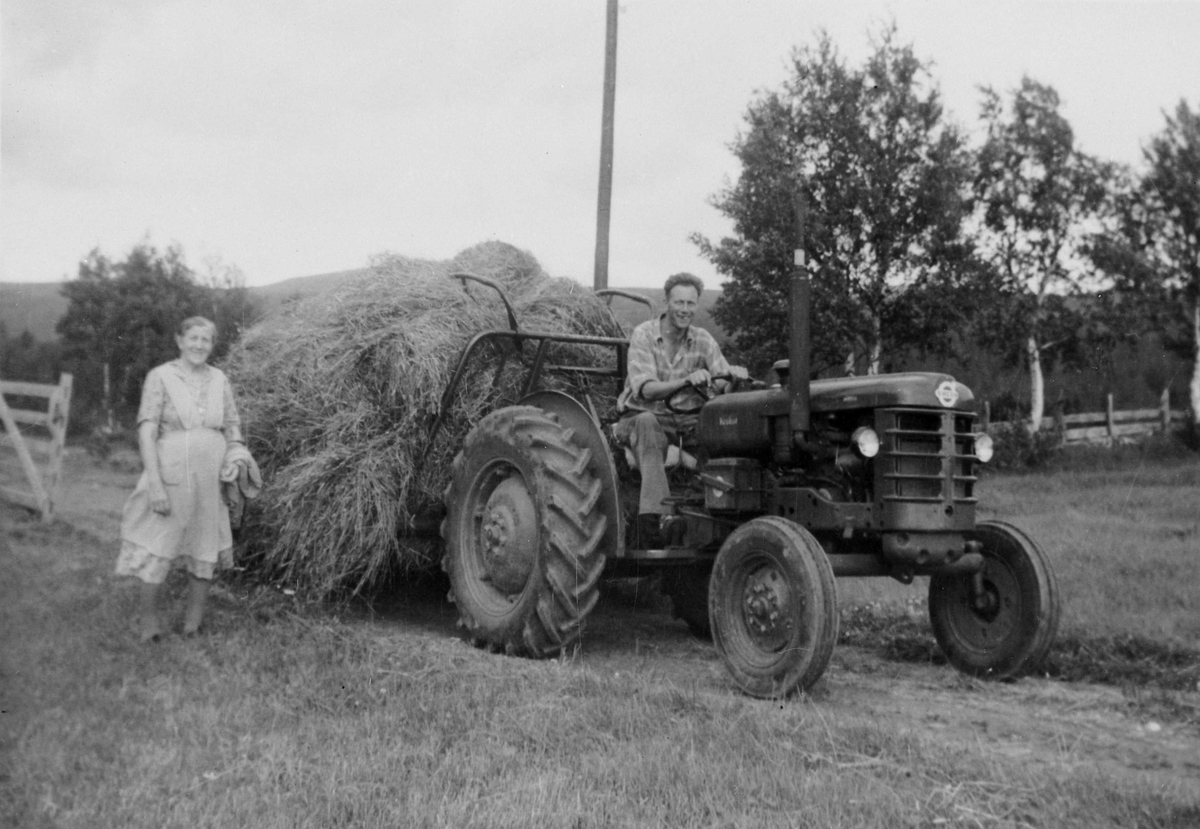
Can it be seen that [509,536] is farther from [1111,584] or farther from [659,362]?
[1111,584]

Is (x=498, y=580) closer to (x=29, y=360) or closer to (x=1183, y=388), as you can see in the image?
(x=29, y=360)

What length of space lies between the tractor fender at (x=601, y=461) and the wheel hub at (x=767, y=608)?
2.93ft

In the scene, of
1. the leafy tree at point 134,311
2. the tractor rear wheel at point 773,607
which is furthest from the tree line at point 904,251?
the tractor rear wheel at point 773,607

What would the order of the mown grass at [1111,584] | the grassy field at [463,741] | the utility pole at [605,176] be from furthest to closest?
the utility pole at [605,176] < the mown grass at [1111,584] < the grassy field at [463,741]

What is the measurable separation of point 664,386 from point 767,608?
4.88 feet

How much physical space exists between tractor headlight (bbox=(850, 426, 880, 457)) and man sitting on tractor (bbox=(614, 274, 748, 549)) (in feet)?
3.61

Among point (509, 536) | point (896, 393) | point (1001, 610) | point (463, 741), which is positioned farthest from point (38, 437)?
point (1001, 610)

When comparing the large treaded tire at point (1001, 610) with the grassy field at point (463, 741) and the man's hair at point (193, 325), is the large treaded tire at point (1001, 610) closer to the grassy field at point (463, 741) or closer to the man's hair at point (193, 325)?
the grassy field at point (463, 741)

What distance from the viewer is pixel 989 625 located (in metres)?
5.41

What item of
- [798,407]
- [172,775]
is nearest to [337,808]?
[172,775]

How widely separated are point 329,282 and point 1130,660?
221 inches

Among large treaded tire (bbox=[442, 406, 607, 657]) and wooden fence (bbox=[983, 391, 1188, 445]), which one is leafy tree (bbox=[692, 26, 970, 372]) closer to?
wooden fence (bbox=[983, 391, 1188, 445])

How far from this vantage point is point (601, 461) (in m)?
5.80

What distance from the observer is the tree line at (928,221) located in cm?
991
